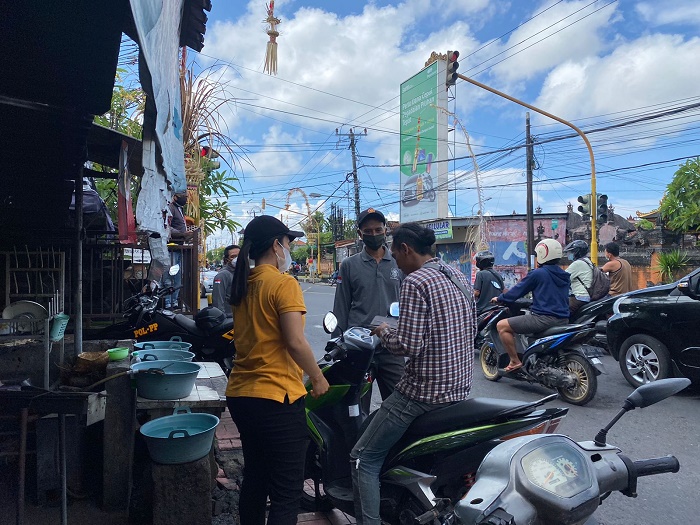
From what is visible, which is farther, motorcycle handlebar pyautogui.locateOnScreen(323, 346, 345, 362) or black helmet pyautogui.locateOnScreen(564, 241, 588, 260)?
black helmet pyautogui.locateOnScreen(564, 241, 588, 260)

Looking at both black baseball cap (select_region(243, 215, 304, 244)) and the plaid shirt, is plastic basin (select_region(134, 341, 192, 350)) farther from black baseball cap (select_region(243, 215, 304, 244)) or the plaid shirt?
the plaid shirt

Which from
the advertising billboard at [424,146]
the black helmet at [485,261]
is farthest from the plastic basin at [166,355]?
the advertising billboard at [424,146]

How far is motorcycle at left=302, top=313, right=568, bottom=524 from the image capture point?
232 cm

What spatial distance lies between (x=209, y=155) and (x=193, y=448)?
5.46 m

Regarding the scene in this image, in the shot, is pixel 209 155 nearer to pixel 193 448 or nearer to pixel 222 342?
pixel 222 342

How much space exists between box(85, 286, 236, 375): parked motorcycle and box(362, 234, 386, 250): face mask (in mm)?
2487

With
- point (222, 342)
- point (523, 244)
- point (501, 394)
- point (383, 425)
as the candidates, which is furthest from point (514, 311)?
point (523, 244)

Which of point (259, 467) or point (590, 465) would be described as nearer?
point (590, 465)

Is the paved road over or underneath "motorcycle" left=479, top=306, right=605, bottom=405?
underneath

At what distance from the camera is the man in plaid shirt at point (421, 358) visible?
247 centimetres

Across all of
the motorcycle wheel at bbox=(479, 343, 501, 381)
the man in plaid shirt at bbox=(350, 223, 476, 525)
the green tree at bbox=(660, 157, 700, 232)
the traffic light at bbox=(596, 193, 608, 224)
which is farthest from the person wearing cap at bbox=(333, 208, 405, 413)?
the green tree at bbox=(660, 157, 700, 232)

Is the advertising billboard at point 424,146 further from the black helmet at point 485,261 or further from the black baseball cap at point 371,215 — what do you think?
the black baseball cap at point 371,215

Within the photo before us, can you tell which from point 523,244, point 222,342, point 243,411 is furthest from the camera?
point 523,244

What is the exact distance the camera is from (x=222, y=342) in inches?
229
